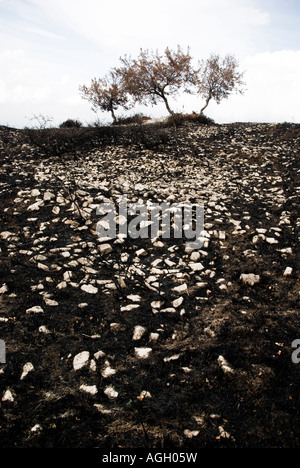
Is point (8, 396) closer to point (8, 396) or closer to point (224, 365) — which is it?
point (8, 396)

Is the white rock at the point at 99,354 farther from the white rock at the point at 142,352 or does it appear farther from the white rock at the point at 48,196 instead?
the white rock at the point at 48,196

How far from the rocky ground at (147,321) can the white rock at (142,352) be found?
24 millimetres

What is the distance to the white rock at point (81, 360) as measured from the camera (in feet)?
11.6

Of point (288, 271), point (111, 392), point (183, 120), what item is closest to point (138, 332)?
→ point (111, 392)

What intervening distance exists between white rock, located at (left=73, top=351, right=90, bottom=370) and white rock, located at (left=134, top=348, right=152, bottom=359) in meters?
0.67

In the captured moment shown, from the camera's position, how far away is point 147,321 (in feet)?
14.4

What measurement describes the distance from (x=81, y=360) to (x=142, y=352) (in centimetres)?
83

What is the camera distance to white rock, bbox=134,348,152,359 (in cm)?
373

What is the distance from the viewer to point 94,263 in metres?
5.84

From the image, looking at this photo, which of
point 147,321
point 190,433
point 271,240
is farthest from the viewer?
point 271,240

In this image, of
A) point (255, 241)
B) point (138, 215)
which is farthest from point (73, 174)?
point (255, 241)

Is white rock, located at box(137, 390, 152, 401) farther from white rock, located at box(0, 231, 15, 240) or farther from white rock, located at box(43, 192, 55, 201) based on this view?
white rock, located at box(43, 192, 55, 201)

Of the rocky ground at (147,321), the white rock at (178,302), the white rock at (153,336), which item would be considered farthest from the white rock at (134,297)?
the white rock at (153,336)
